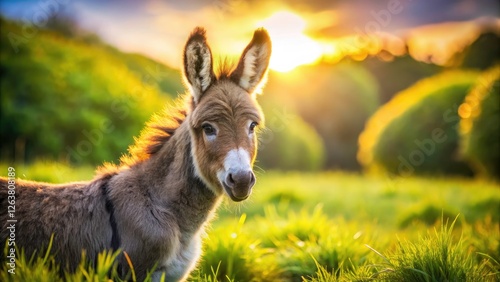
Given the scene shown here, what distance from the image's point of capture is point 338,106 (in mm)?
31125

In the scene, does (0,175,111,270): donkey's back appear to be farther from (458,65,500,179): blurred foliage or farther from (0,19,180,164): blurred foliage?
(458,65,500,179): blurred foliage

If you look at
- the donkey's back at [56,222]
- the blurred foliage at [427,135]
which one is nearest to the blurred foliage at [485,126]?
the blurred foliage at [427,135]

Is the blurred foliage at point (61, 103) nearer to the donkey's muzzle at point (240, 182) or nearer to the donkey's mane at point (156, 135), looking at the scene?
the donkey's mane at point (156, 135)

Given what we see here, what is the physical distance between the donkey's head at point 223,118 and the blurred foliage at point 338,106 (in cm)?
2558

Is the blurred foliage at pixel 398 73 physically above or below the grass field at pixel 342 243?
above

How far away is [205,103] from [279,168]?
17.4 meters

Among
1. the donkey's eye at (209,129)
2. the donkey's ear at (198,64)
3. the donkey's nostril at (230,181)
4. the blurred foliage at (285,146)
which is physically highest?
the donkey's ear at (198,64)

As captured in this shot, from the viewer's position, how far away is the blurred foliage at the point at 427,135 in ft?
48.8

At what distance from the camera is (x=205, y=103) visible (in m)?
3.37

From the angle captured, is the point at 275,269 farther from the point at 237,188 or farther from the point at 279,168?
the point at 279,168

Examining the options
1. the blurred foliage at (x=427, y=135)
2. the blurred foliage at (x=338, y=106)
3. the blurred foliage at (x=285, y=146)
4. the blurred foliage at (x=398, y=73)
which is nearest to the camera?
the blurred foliage at (x=427, y=135)

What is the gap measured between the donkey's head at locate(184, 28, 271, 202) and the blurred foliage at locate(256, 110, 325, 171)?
1440 cm

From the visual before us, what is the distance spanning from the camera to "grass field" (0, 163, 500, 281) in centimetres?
337
